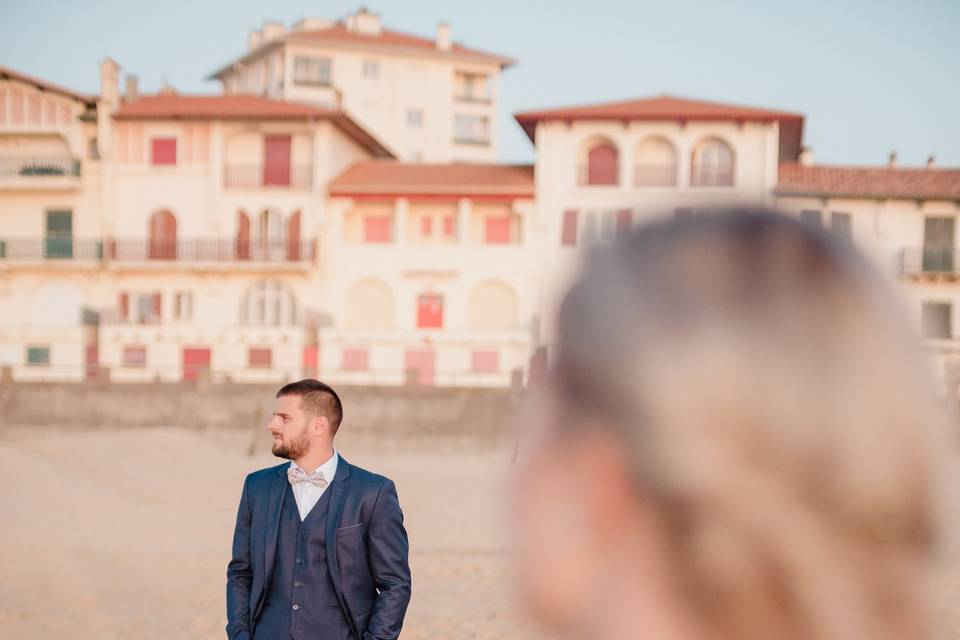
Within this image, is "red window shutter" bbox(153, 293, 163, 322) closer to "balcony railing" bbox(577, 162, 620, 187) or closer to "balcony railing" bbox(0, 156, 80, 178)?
"balcony railing" bbox(0, 156, 80, 178)

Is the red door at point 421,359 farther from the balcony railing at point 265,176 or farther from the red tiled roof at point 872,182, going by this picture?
the red tiled roof at point 872,182

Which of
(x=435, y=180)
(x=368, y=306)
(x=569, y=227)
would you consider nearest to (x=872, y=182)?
(x=569, y=227)

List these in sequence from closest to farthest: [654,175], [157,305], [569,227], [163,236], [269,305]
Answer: [569,227], [654,175], [269,305], [157,305], [163,236]

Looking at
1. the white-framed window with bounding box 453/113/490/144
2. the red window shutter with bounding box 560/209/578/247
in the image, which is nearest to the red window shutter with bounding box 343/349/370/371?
the red window shutter with bounding box 560/209/578/247

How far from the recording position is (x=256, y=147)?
4638 cm

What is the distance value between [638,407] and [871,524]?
260 millimetres

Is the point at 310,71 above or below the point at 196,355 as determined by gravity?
above

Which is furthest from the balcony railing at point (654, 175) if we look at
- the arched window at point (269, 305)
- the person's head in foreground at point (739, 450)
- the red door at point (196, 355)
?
the person's head in foreground at point (739, 450)

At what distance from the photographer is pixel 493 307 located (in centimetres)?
4359

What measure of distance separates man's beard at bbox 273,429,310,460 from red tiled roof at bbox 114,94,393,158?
138 feet

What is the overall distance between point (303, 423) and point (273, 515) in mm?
426

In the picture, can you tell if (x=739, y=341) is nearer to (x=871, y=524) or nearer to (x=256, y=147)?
(x=871, y=524)

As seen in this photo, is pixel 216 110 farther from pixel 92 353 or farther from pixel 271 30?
pixel 271 30

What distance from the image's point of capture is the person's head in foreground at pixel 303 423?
493cm
